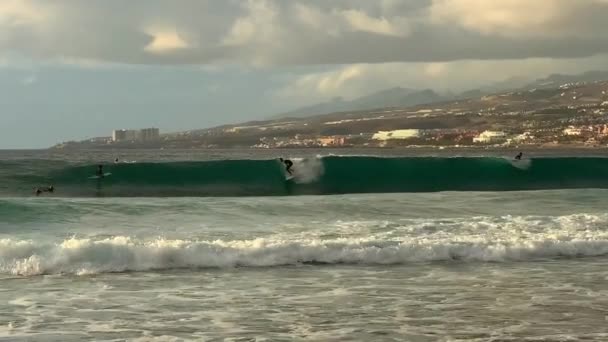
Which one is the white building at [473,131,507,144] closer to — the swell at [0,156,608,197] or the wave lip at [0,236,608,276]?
the swell at [0,156,608,197]

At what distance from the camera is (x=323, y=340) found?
26.6 ft

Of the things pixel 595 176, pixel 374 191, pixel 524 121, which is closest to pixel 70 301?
pixel 374 191

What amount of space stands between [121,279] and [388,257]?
471 cm

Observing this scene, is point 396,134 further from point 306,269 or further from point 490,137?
point 306,269

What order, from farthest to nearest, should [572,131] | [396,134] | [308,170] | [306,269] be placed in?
[396,134] → [572,131] → [308,170] → [306,269]

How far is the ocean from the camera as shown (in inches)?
344

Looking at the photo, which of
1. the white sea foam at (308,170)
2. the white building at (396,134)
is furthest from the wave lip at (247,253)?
the white building at (396,134)

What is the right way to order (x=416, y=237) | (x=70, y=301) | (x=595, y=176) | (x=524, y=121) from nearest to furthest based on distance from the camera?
1. (x=70, y=301)
2. (x=416, y=237)
3. (x=595, y=176)
4. (x=524, y=121)

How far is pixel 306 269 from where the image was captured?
500 inches

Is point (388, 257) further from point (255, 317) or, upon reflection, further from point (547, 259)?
point (255, 317)

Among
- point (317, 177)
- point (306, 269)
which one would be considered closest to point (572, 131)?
point (317, 177)

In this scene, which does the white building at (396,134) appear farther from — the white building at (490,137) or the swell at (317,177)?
the swell at (317,177)

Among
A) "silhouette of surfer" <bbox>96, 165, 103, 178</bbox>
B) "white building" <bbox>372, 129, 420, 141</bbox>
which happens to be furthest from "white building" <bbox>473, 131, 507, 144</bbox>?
"silhouette of surfer" <bbox>96, 165, 103, 178</bbox>

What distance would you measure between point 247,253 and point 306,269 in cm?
134
